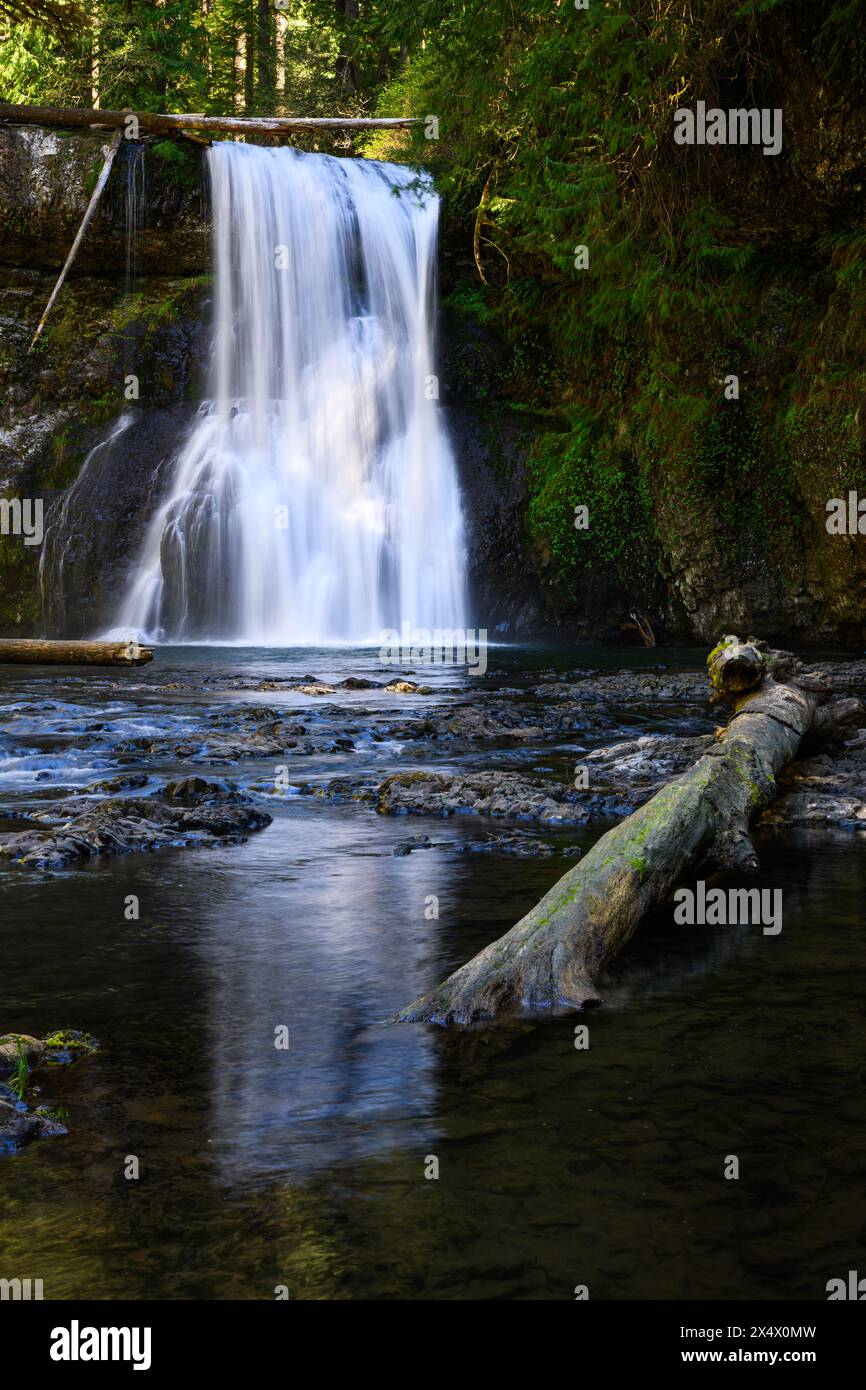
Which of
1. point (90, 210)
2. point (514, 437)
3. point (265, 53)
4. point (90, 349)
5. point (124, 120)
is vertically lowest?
point (514, 437)

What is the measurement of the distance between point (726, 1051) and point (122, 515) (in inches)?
850

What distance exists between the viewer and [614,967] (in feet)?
15.6

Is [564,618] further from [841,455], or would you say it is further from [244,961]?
[244,961]

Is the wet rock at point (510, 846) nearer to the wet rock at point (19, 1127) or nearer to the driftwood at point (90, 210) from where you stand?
the wet rock at point (19, 1127)

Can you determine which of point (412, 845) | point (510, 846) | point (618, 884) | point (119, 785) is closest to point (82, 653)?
point (119, 785)

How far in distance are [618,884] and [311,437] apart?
68.1 feet

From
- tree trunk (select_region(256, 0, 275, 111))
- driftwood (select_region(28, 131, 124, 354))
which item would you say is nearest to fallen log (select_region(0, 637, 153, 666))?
driftwood (select_region(28, 131, 124, 354))

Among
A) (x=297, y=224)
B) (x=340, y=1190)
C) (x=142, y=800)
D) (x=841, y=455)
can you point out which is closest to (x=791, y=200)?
(x=841, y=455)

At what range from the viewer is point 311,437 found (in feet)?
80.8

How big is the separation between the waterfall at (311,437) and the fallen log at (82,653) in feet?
42.4

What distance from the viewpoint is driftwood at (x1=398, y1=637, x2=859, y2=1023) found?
4.30 meters

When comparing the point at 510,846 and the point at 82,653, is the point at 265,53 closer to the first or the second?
the point at 82,653

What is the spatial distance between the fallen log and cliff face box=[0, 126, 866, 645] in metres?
13.0

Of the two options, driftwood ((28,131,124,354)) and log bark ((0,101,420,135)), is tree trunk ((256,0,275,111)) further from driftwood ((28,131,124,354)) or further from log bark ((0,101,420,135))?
driftwood ((28,131,124,354))
